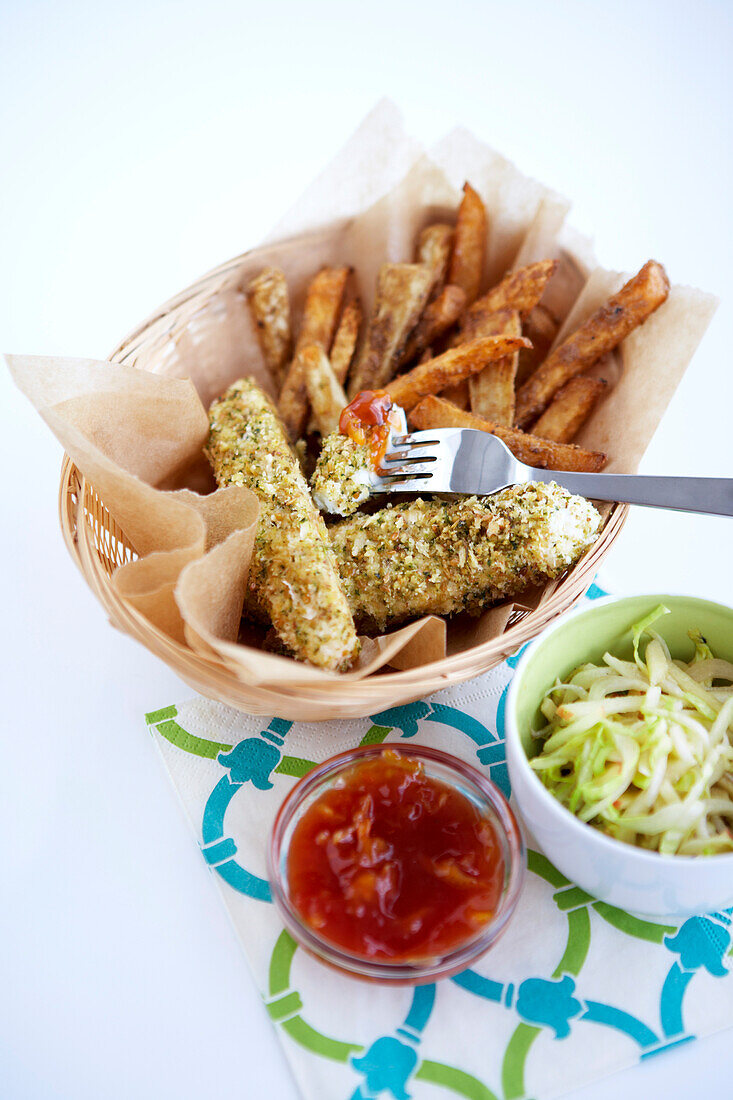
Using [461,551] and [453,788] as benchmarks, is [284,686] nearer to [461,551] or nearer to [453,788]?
[453,788]

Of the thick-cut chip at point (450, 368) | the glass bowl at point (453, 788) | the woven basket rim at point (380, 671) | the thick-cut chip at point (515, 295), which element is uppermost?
the thick-cut chip at point (515, 295)

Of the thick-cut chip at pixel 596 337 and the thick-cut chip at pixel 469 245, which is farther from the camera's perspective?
the thick-cut chip at pixel 469 245

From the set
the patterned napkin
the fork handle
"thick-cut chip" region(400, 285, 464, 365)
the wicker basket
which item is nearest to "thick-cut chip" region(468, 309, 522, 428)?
"thick-cut chip" region(400, 285, 464, 365)

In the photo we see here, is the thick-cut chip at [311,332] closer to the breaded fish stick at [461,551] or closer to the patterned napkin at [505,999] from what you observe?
the breaded fish stick at [461,551]

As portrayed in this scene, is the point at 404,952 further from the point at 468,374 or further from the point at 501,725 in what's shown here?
the point at 468,374

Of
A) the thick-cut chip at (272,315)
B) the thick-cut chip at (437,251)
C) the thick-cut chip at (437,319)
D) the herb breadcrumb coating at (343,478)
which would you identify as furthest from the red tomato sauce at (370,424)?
the thick-cut chip at (437,251)

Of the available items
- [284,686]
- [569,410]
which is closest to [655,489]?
[569,410]

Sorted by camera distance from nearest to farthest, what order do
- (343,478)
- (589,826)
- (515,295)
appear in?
(589,826) → (343,478) → (515,295)
